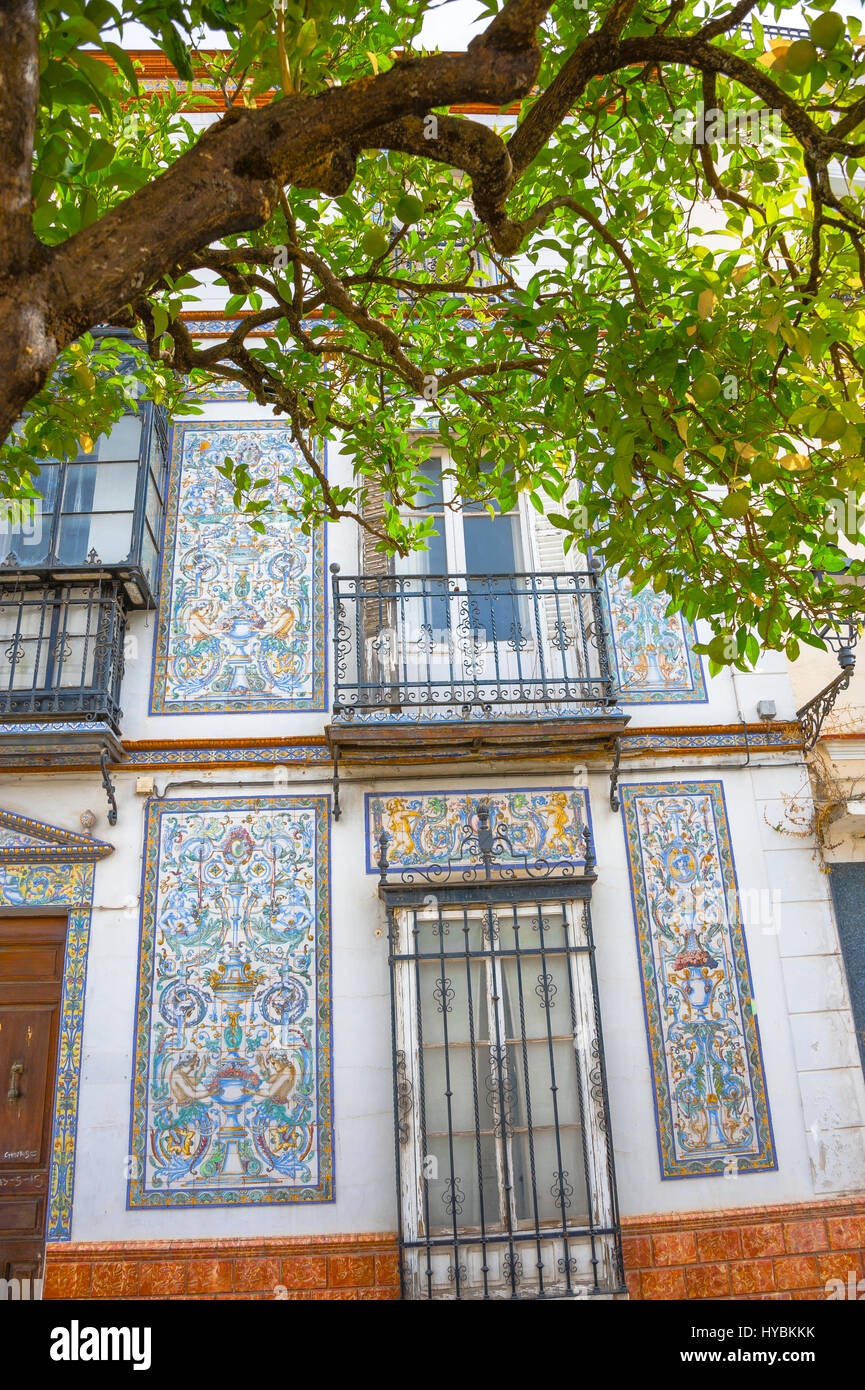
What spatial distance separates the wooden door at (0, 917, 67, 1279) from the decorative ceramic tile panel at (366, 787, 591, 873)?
1.85 metres

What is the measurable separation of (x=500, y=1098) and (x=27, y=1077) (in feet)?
8.26

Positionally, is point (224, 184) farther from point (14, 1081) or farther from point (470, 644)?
point (14, 1081)

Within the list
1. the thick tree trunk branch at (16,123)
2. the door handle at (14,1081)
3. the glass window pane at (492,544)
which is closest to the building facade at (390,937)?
the door handle at (14,1081)

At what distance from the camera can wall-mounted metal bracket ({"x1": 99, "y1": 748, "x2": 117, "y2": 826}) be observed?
18.8ft

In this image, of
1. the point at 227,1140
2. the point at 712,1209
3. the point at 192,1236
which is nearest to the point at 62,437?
the point at 227,1140

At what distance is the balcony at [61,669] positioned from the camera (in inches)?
222

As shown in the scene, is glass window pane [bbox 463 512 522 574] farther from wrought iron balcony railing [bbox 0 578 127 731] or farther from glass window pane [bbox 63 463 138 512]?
wrought iron balcony railing [bbox 0 578 127 731]

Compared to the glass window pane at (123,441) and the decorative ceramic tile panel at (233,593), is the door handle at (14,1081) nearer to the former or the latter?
the decorative ceramic tile panel at (233,593)

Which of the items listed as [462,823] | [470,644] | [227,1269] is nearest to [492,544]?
[470,644]

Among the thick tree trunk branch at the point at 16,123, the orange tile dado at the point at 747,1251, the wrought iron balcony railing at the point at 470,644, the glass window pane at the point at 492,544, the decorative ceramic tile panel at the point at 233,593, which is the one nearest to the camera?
the thick tree trunk branch at the point at 16,123

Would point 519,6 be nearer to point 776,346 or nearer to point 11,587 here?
point 776,346

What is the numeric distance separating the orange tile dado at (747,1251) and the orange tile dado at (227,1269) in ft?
4.29

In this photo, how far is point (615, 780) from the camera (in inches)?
237

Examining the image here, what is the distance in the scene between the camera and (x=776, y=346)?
10.5ft
